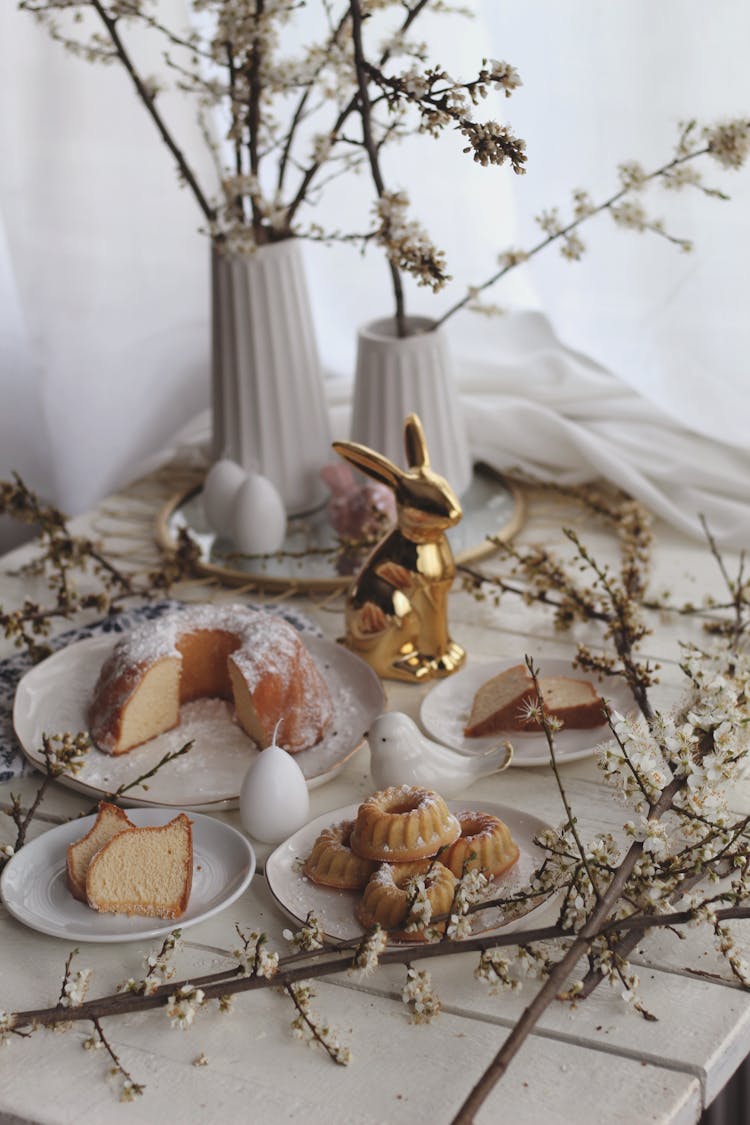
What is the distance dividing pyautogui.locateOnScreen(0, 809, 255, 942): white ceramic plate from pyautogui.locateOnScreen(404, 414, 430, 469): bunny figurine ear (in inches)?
13.3

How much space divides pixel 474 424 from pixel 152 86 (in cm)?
51

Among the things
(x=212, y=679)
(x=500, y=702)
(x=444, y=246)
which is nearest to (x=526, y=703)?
(x=500, y=702)

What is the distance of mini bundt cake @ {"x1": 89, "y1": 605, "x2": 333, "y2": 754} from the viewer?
3.12 ft

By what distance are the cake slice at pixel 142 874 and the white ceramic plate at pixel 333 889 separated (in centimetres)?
6

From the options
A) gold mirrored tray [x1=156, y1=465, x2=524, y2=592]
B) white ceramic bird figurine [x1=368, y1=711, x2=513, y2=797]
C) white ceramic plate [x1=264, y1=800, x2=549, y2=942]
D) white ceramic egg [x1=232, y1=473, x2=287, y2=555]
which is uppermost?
white ceramic egg [x1=232, y1=473, x2=287, y2=555]

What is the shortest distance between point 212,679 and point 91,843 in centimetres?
23

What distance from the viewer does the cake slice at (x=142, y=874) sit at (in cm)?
79

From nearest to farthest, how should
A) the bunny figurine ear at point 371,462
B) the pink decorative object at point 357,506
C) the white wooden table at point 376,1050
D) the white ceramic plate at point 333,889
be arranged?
the white wooden table at point 376,1050
the white ceramic plate at point 333,889
the bunny figurine ear at point 371,462
the pink decorative object at point 357,506

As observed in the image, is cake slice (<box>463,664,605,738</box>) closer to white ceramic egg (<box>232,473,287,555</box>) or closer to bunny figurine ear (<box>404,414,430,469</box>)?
bunny figurine ear (<box>404,414,430,469</box>)

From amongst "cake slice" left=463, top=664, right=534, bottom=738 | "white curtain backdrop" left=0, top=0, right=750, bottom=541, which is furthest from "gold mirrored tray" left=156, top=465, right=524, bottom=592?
"cake slice" left=463, top=664, right=534, bottom=738

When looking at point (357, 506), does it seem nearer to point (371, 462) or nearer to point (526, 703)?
point (371, 462)

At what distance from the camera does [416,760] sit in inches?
34.9

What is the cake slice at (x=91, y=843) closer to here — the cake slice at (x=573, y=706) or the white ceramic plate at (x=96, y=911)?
the white ceramic plate at (x=96, y=911)

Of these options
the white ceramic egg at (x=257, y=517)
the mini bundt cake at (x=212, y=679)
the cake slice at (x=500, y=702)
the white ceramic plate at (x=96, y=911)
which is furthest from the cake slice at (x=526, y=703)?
the white ceramic egg at (x=257, y=517)
